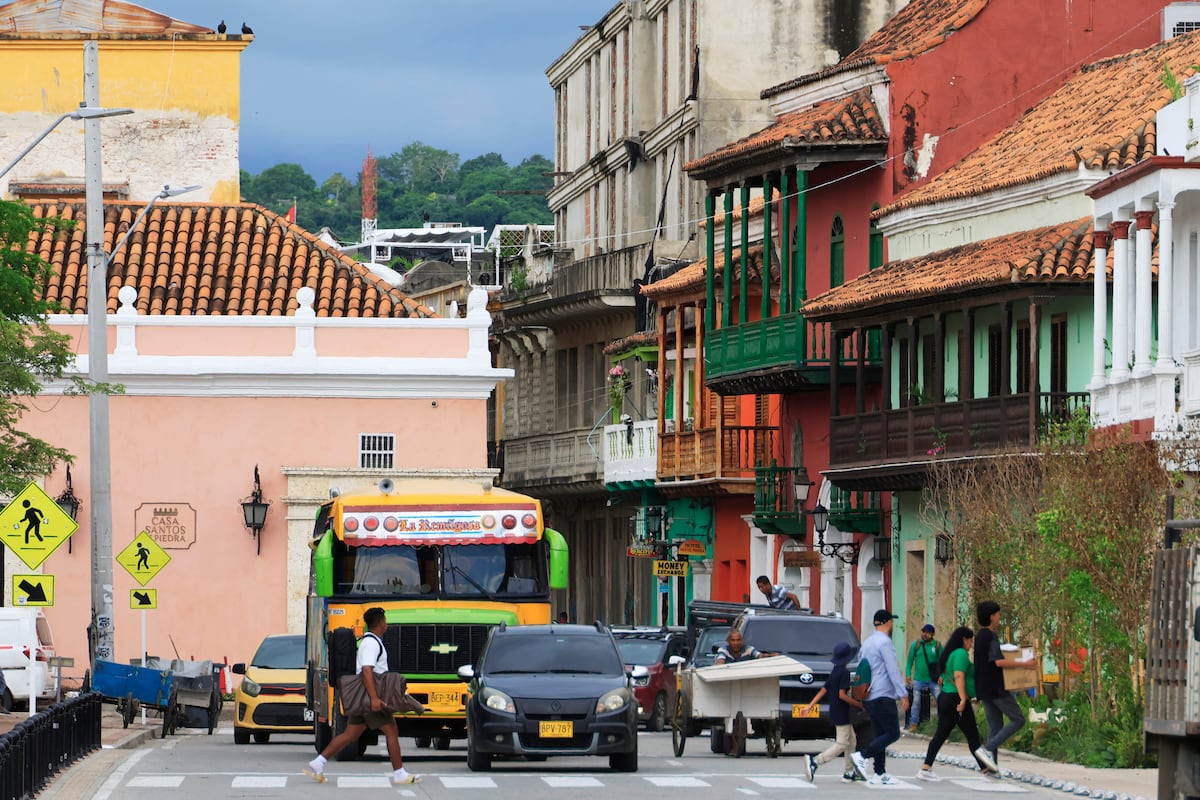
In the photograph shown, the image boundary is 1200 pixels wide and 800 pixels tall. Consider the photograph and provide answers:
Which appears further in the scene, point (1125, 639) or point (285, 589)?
point (285, 589)

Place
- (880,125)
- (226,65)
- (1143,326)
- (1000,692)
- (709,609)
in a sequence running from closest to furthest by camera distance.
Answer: (1000,692) → (1143,326) → (709,609) → (880,125) → (226,65)

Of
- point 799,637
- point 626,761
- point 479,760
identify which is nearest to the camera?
point 626,761

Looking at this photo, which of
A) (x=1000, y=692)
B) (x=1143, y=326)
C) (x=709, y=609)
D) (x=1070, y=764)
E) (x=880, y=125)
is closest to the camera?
(x=1000, y=692)

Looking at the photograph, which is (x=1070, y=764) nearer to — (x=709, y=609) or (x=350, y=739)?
(x=350, y=739)

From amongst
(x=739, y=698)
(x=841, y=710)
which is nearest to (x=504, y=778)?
(x=841, y=710)

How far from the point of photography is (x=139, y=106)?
199 feet

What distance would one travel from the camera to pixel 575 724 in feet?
88.3

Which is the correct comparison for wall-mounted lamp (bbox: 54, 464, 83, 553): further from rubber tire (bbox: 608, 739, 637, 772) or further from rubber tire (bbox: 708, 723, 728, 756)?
rubber tire (bbox: 608, 739, 637, 772)

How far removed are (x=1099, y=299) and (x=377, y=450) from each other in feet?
62.2

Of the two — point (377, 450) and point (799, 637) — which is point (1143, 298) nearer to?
point (799, 637)

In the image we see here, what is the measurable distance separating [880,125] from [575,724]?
74.0 ft

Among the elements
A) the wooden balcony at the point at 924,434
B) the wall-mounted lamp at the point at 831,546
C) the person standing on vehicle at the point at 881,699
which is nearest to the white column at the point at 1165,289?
the wooden balcony at the point at 924,434

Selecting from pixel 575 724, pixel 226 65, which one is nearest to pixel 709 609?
pixel 575 724

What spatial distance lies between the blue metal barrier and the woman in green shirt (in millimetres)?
8338
